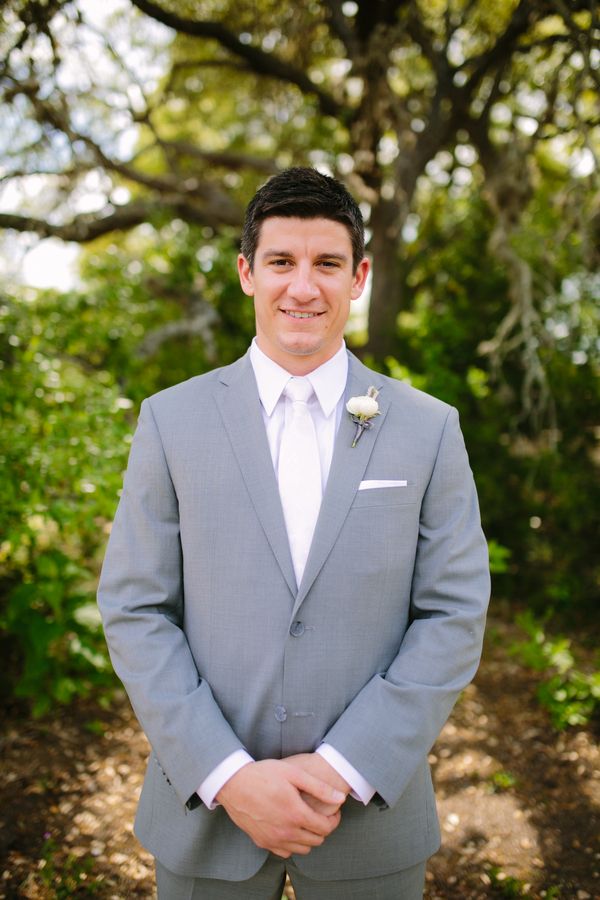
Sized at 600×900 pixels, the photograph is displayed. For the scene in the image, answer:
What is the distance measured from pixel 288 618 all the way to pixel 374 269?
5080 millimetres

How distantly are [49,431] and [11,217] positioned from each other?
2.54 m

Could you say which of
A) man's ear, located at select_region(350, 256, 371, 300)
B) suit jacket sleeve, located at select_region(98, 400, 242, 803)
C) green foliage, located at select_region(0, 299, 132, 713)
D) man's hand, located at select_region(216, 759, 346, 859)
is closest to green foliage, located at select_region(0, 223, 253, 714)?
green foliage, located at select_region(0, 299, 132, 713)

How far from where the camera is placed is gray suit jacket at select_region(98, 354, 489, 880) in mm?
1625

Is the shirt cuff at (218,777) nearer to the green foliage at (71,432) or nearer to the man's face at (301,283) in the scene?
the man's face at (301,283)

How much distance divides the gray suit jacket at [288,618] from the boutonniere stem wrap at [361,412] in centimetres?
3

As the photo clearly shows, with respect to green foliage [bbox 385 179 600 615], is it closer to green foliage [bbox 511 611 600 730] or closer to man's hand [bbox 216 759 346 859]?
green foliage [bbox 511 611 600 730]

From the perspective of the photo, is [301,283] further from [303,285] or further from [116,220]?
[116,220]

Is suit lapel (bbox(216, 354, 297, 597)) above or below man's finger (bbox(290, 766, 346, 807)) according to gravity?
above

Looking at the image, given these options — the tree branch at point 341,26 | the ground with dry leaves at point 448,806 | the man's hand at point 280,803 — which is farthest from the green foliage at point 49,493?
the tree branch at point 341,26

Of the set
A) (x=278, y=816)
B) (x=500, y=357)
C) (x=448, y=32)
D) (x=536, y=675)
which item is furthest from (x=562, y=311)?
(x=278, y=816)

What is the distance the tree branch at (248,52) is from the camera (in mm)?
5059

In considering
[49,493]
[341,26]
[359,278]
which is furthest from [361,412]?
[341,26]

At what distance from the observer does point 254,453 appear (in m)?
1.73

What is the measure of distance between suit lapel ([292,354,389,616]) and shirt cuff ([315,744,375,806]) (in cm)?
36
